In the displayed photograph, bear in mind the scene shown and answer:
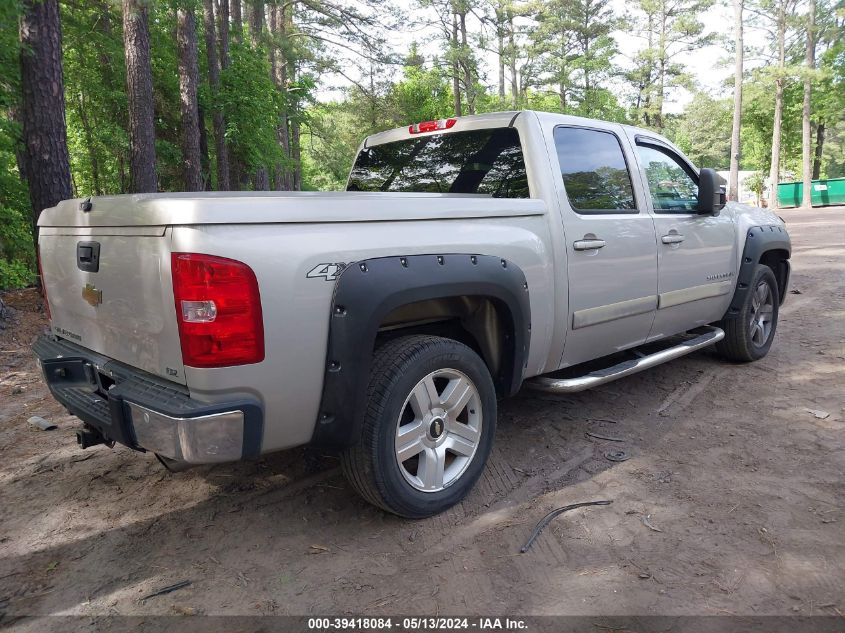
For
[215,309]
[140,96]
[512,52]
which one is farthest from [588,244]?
[512,52]

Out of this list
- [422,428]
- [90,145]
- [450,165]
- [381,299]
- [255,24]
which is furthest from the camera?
[255,24]

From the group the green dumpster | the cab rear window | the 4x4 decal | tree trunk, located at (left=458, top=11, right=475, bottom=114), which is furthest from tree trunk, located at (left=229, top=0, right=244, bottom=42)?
the green dumpster

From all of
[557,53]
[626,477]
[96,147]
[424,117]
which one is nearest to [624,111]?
[557,53]

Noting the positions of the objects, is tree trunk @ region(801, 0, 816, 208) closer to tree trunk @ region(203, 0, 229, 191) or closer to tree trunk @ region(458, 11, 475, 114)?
tree trunk @ region(458, 11, 475, 114)

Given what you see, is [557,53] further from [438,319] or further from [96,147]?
[438,319]

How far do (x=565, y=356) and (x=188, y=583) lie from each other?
2270 millimetres

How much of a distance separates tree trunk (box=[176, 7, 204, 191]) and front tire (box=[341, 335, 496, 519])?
13.6 meters

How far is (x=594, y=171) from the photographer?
371cm

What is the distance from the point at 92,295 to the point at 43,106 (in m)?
6.22

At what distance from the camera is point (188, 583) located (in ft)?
7.72

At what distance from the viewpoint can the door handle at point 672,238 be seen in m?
4.02

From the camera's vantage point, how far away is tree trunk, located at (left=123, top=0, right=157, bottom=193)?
36.2 ft

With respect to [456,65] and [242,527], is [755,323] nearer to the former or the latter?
[242,527]

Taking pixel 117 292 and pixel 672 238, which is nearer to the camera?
pixel 117 292
